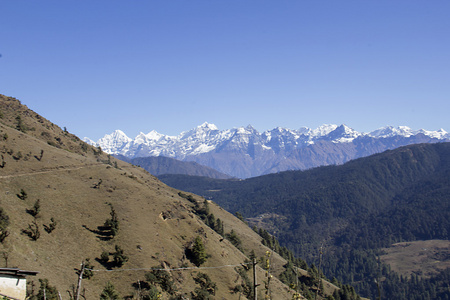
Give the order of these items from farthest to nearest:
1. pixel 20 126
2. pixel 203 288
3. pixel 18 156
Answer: pixel 20 126 → pixel 18 156 → pixel 203 288

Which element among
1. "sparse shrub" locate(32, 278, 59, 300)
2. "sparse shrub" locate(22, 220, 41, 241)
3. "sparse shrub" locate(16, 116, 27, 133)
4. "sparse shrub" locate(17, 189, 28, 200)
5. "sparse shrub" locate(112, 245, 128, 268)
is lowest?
"sparse shrub" locate(32, 278, 59, 300)

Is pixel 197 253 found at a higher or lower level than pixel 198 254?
higher

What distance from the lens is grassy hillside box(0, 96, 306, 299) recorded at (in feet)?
188

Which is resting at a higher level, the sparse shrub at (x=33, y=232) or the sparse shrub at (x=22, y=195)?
the sparse shrub at (x=22, y=195)

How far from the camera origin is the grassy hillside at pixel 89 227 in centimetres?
5725

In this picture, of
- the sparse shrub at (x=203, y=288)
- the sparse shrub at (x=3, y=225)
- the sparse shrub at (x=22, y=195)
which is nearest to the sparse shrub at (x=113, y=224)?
the sparse shrub at (x=22, y=195)

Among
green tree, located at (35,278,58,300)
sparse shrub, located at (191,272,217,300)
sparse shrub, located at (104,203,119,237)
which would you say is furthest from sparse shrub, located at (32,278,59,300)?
sparse shrub, located at (191,272,217,300)

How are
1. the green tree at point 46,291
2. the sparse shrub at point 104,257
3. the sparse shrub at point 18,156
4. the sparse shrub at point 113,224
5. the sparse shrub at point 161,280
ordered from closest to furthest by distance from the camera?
1. the green tree at point 46,291
2. the sparse shrub at point 161,280
3. the sparse shrub at point 104,257
4. the sparse shrub at point 113,224
5. the sparse shrub at point 18,156

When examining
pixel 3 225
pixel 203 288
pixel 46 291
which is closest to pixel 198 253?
pixel 203 288

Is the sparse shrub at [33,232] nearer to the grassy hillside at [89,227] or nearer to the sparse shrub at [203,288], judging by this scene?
the grassy hillside at [89,227]

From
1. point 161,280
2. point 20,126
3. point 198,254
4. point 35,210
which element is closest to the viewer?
point 161,280

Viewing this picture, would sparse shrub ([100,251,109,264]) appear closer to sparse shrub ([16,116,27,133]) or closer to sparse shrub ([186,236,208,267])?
sparse shrub ([186,236,208,267])

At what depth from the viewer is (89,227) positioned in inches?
2778

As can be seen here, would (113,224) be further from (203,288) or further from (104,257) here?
(203,288)
